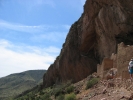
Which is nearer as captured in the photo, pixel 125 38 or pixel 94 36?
pixel 125 38

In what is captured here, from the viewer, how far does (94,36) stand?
38250mm

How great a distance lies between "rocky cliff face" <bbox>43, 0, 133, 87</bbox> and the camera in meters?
29.8

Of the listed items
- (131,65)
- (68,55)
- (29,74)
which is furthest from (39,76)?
(131,65)

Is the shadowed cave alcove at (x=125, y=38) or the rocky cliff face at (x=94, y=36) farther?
the shadowed cave alcove at (x=125, y=38)

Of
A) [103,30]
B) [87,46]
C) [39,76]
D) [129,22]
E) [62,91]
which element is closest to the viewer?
[62,91]

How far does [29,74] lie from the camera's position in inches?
5438

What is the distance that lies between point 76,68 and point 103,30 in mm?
9860

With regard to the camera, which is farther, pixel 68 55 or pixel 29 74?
pixel 29 74

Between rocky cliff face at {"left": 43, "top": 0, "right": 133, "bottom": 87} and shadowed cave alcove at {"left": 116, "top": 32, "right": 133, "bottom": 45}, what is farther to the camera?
shadowed cave alcove at {"left": 116, "top": 32, "right": 133, "bottom": 45}

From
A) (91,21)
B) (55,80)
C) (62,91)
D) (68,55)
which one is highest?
(91,21)

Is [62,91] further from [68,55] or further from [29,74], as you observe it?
[29,74]

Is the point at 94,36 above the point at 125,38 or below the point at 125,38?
above

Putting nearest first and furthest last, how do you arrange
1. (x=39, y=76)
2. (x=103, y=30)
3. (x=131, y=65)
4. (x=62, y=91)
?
(x=131, y=65) → (x=62, y=91) → (x=103, y=30) → (x=39, y=76)

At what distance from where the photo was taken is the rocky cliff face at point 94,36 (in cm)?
2985
